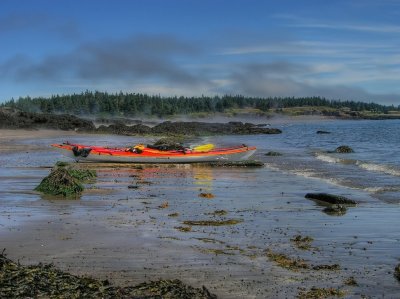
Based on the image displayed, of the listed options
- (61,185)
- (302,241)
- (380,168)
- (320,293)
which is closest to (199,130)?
(380,168)

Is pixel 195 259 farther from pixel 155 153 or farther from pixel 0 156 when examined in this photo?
pixel 0 156

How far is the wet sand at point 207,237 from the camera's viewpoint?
6.86m

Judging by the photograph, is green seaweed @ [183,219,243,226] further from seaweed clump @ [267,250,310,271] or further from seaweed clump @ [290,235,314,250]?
seaweed clump @ [267,250,310,271]

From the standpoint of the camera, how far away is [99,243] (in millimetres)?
8523

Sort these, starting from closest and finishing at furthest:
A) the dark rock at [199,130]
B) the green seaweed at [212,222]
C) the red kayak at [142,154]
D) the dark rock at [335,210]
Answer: the green seaweed at [212,222] → the dark rock at [335,210] → the red kayak at [142,154] → the dark rock at [199,130]

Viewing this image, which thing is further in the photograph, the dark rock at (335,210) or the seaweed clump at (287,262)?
the dark rock at (335,210)

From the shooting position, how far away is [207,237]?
9.10 metres

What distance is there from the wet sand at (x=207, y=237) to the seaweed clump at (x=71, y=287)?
1.25 ft

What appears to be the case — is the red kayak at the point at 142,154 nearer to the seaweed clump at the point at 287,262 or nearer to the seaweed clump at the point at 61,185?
the seaweed clump at the point at 61,185

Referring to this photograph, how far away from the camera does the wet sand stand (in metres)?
6.86

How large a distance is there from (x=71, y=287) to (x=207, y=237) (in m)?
3.41

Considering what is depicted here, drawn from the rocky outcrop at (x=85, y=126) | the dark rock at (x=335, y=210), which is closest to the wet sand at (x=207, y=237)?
the dark rock at (x=335, y=210)

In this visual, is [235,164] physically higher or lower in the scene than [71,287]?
lower

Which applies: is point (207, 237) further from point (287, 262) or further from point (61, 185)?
point (61, 185)
